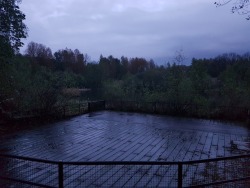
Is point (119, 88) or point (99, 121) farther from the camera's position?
point (119, 88)

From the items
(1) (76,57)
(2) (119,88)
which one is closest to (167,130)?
(2) (119,88)

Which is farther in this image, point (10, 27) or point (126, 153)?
point (10, 27)

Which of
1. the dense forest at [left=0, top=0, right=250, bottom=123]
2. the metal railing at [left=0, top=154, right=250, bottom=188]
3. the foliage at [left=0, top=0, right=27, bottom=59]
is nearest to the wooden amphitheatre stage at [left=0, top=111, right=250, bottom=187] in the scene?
the metal railing at [left=0, top=154, right=250, bottom=188]

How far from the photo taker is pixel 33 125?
14.1 meters

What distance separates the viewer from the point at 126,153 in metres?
8.92

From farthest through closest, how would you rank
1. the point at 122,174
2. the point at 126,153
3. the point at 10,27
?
the point at 10,27 < the point at 126,153 < the point at 122,174

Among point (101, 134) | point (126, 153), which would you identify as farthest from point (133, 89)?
point (126, 153)

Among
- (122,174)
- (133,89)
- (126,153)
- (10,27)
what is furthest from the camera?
(133,89)

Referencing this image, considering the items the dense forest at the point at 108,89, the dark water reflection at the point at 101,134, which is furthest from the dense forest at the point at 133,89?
the dark water reflection at the point at 101,134

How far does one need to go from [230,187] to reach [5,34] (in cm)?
1070

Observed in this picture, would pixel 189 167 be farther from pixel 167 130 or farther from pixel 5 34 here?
pixel 5 34

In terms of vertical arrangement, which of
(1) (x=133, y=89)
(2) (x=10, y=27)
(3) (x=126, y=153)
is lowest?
(3) (x=126, y=153)

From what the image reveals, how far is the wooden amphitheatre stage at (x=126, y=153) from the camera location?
5.94m

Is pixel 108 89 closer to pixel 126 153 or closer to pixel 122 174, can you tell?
pixel 126 153
